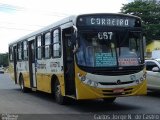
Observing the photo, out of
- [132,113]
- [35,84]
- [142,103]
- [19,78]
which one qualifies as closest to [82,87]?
[132,113]

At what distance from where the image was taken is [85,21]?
13.9 m

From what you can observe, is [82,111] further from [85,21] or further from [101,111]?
[85,21]

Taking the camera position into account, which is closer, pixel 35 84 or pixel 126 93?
pixel 126 93

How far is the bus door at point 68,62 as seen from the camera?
1463 centimetres

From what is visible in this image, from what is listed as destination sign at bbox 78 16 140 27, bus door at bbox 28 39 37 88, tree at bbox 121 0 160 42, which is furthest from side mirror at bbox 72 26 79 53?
tree at bbox 121 0 160 42

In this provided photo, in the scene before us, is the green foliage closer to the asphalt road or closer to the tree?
the tree

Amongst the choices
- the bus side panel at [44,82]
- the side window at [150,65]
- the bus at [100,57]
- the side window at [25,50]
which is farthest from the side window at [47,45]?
the side window at [150,65]

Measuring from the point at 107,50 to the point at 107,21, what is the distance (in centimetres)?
96

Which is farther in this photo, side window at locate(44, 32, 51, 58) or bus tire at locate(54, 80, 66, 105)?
side window at locate(44, 32, 51, 58)

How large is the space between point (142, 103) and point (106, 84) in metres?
3.25

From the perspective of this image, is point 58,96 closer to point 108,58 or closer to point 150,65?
point 108,58

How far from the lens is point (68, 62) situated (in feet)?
49.0

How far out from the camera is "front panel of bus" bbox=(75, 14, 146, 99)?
13.5 m

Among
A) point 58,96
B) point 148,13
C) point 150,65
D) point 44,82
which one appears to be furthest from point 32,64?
point 148,13
